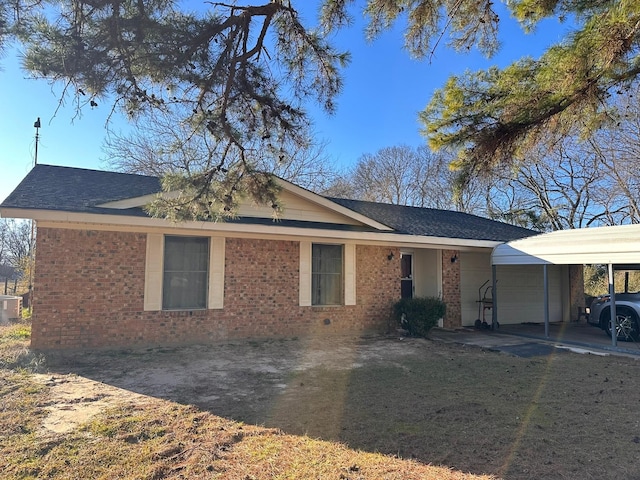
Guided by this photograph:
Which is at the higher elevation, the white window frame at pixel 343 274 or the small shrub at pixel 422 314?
the white window frame at pixel 343 274

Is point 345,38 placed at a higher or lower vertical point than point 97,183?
higher

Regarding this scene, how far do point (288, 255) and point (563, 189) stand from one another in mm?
22598

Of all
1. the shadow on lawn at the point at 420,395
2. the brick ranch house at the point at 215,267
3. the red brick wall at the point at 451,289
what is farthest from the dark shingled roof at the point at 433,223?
the shadow on lawn at the point at 420,395

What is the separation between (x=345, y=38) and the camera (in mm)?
5047

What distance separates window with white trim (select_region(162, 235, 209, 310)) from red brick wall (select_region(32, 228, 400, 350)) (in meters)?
0.27

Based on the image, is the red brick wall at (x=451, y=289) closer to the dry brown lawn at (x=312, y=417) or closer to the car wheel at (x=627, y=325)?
the car wheel at (x=627, y=325)

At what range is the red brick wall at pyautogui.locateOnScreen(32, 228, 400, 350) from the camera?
23.8ft

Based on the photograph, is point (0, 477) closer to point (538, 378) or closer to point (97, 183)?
point (538, 378)

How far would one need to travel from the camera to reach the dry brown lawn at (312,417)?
324 centimetres

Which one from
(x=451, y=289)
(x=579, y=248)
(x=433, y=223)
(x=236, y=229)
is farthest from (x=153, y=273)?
(x=579, y=248)

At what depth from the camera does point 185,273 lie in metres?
8.46

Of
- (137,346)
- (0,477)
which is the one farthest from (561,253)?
(0,477)

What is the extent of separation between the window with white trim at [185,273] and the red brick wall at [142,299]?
268mm

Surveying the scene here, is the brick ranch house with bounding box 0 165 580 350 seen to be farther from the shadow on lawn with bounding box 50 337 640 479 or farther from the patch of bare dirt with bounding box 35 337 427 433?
the shadow on lawn with bounding box 50 337 640 479
